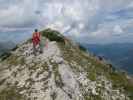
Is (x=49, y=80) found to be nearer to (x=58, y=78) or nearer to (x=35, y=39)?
(x=58, y=78)

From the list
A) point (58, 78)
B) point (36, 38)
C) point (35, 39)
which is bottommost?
point (58, 78)

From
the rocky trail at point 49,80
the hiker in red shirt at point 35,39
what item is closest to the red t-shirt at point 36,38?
the hiker in red shirt at point 35,39

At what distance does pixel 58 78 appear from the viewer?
27.8 meters

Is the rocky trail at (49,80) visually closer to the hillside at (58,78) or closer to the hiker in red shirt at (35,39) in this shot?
the hillside at (58,78)

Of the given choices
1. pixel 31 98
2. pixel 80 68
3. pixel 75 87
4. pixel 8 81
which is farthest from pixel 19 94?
pixel 80 68

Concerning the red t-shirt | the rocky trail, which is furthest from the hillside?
the red t-shirt

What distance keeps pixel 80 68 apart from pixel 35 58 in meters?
5.50

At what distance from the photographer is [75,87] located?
89.9 feet

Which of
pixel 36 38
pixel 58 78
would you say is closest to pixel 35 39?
pixel 36 38

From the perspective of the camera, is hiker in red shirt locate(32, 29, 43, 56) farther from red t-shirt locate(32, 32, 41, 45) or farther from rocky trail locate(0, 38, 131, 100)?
rocky trail locate(0, 38, 131, 100)

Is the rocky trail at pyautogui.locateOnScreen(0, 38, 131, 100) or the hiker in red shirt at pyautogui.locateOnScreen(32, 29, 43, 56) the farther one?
the hiker in red shirt at pyautogui.locateOnScreen(32, 29, 43, 56)

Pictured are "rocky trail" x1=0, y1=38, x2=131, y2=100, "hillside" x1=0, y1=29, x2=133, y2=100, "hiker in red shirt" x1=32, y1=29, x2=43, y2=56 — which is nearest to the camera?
"rocky trail" x1=0, y1=38, x2=131, y2=100

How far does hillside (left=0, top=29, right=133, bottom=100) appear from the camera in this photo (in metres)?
26.5

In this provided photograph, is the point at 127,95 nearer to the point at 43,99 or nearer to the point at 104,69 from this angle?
the point at 104,69
